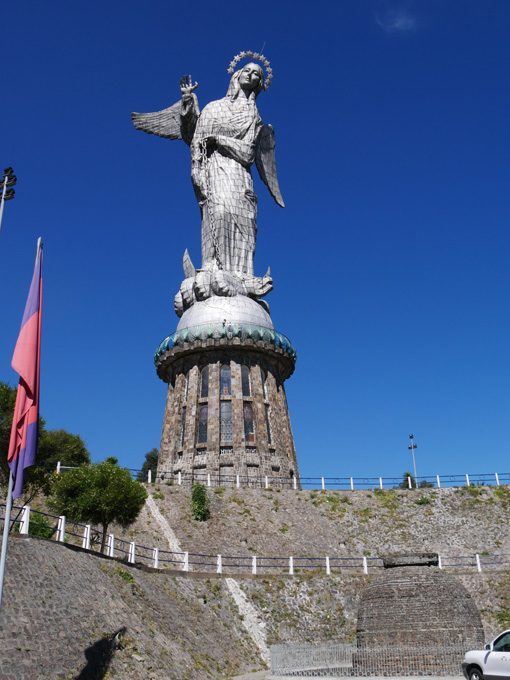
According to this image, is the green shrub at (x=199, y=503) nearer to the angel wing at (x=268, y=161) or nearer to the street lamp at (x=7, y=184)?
the street lamp at (x=7, y=184)

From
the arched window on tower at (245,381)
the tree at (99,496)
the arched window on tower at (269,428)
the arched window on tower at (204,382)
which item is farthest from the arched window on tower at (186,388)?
the tree at (99,496)

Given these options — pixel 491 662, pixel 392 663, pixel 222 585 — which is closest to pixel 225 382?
pixel 222 585

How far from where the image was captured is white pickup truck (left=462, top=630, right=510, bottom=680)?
13820 mm

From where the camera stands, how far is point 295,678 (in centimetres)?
1758

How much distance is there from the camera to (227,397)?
44.9 meters

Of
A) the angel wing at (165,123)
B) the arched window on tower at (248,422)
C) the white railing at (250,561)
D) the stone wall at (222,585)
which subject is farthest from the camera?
the angel wing at (165,123)

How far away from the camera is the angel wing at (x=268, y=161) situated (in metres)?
54.5

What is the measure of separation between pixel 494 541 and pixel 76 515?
66.6 feet

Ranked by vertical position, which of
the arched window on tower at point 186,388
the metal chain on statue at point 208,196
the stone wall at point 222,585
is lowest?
the stone wall at point 222,585

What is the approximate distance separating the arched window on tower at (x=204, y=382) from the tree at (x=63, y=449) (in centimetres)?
890

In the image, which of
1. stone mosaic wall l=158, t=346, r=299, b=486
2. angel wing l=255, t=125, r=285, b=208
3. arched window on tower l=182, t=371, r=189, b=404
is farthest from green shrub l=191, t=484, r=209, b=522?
angel wing l=255, t=125, r=285, b=208

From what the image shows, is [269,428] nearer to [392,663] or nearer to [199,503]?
[199,503]

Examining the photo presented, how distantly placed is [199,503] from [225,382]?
1327cm

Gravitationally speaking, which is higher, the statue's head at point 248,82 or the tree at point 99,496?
the statue's head at point 248,82
